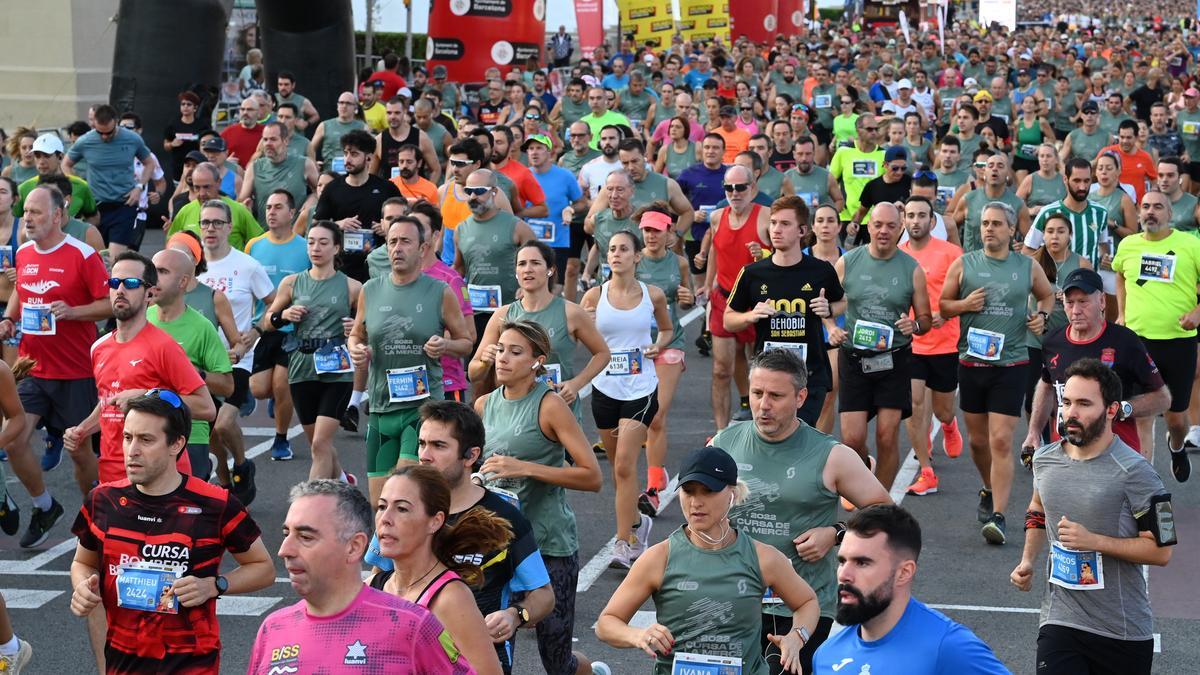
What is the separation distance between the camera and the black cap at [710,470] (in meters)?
5.42

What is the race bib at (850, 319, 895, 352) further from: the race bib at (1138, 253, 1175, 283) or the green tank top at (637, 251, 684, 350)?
the race bib at (1138, 253, 1175, 283)

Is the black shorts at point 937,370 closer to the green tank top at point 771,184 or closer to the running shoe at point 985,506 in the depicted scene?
the running shoe at point 985,506

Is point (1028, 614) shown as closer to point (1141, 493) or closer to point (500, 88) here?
point (1141, 493)

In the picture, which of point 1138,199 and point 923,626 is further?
point 1138,199

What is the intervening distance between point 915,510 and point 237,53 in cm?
2839

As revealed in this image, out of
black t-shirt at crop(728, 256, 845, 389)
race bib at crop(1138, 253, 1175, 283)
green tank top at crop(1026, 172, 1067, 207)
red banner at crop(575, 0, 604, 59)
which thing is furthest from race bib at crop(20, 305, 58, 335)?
red banner at crop(575, 0, 604, 59)

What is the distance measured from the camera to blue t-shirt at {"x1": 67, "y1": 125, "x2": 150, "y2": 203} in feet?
55.1

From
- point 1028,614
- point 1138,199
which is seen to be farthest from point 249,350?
point 1138,199

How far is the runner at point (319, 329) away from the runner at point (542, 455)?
3487 millimetres

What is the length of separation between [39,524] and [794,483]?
5.26 m

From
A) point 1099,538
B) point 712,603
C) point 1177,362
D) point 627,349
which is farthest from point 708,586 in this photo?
point 1177,362

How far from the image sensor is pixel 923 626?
445 cm

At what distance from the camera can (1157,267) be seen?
11.3 metres

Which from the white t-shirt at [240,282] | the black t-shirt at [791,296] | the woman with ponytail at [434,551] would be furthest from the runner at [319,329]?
the woman with ponytail at [434,551]
